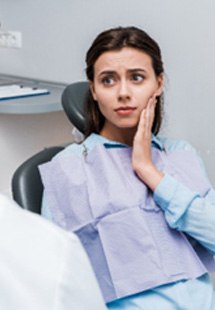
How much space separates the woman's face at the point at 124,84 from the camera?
1124mm

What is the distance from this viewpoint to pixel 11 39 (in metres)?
2.65

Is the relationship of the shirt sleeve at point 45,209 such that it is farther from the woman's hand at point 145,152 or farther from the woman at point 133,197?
the woman's hand at point 145,152

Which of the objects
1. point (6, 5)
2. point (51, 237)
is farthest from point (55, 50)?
point (51, 237)

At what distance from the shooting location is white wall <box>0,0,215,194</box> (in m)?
1.79

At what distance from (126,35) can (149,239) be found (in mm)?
481

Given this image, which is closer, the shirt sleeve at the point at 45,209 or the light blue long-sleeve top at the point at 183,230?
the light blue long-sleeve top at the point at 183,230

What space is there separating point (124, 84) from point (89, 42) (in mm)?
1213

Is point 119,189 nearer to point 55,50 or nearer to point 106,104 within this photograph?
point 106,104

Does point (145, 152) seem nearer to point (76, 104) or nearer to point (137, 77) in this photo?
point (137, 77)

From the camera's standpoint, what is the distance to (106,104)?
1147mm

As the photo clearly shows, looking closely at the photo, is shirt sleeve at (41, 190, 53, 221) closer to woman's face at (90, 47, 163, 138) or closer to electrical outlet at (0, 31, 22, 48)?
woman's face at (90, 47, 163, 138)

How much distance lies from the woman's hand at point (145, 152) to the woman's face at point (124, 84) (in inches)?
0.7

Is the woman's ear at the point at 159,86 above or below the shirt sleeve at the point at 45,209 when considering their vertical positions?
Result: above

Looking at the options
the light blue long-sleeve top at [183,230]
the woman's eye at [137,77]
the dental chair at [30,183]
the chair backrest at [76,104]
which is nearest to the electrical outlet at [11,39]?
the chair backrest at [76,104]
